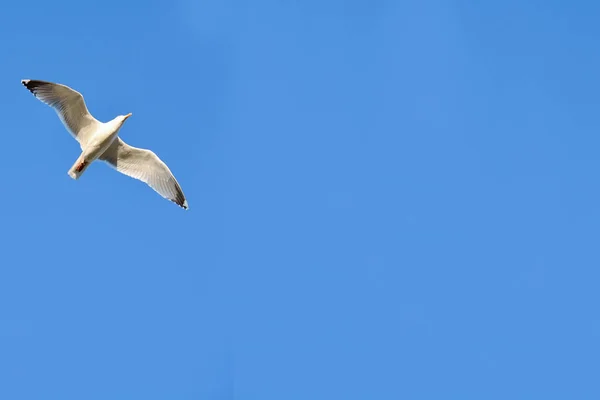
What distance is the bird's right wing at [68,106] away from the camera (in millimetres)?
15730

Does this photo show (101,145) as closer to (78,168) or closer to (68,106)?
(78,168)

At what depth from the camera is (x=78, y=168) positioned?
627 inches

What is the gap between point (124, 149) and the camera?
17.1 m

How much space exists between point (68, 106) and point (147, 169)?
2001mm

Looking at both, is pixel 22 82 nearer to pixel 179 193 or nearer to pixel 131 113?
pixel 131 113

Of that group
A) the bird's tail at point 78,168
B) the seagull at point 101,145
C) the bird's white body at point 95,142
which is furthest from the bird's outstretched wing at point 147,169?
the bird's tail at point 78,168

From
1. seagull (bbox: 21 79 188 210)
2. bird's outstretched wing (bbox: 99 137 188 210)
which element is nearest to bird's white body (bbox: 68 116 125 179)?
seagull (bbox: 21 79 188 210)

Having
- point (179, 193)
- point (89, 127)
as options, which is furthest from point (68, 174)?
point (179, 193)

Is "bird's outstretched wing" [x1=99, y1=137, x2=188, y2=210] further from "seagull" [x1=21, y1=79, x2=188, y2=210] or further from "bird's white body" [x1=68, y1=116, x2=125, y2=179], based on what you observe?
"bird's white body" [x1=68, y1=116, x2=125, y2=179]

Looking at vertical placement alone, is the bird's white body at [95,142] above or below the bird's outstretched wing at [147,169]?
below

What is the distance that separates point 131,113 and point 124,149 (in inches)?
36.5

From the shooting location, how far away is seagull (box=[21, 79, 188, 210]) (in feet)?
52.2

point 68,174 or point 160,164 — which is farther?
point 160,164

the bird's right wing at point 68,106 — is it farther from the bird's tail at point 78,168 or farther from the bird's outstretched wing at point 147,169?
the bird's outstretched wing at point 147,169
